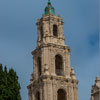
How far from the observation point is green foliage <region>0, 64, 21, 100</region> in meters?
37.3

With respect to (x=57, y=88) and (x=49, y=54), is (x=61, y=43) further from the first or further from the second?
(x=57, y=88)

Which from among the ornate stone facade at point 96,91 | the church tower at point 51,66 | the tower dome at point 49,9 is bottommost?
the ornate stone facade at point 96,91

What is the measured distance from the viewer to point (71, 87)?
57812 millimetres

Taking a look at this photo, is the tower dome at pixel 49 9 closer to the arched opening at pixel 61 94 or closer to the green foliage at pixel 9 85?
the arched opening at pixel 61 94

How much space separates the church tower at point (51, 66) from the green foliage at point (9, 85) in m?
16.8

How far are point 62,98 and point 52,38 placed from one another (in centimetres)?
1026

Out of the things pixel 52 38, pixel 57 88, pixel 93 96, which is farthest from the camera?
pixel 52 38

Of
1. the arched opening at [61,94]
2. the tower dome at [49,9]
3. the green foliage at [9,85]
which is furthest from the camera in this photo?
the tower dome at [49,9]

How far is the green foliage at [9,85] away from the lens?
122 ft

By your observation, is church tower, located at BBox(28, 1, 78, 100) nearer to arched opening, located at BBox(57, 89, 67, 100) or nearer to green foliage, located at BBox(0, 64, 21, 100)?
arched opening, located at BBox(57, 89, 67, 100)

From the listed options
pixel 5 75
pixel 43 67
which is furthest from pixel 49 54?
pixel 5 75

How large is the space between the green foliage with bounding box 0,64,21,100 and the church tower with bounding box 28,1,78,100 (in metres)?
16.8

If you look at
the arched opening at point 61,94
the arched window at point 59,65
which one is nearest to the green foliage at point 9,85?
the arched opening at point 61,94

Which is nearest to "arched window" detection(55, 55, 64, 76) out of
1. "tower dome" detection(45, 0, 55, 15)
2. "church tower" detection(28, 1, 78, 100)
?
"church tower" detection(28, 1, 78, 100)
